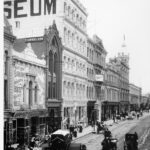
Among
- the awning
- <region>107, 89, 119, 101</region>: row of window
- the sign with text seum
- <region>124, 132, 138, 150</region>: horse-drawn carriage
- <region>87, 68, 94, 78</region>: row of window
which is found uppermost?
the sign with text seum

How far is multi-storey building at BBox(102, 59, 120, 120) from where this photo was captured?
60531 millimetres

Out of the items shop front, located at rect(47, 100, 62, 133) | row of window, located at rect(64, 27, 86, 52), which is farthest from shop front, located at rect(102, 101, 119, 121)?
shop front, located at rect(47, 100, 62, 133)

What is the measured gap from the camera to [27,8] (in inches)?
1264

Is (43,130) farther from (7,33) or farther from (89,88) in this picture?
(89,88)

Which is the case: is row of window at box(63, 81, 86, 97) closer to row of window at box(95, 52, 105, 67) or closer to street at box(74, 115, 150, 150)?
street at box(74, 115, 150, 150)

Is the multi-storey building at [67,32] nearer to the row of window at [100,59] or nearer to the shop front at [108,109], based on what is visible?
the row of window at [100,59]

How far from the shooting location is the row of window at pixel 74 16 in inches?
1451

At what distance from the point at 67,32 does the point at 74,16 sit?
380 centimetres

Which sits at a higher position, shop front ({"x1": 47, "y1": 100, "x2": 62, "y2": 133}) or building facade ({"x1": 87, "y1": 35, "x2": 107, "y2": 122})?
building facade ({"x1": 87, "y1": 35, "x2": 107, "y2": 122})

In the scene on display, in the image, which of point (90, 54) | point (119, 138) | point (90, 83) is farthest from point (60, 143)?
point (90, 54)

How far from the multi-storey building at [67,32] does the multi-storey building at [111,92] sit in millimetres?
15615

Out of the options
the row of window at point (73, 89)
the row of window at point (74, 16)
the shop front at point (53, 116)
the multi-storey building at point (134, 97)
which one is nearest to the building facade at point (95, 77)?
the row of window at point (74, 16)

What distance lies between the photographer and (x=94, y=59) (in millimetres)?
51531

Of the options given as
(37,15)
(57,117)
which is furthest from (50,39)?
(57,117)
